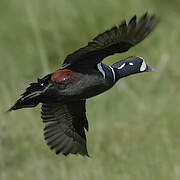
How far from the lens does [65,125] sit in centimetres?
457

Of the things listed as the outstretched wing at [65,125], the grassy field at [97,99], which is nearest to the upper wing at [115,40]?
the outstretched wing at [65,125]

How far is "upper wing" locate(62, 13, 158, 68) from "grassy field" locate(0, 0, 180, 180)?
1.73 meters

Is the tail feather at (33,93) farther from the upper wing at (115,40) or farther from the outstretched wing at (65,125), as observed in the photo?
the outstretched wing at (65,125)

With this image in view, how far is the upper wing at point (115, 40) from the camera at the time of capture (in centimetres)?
392

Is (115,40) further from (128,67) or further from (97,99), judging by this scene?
(97,99)

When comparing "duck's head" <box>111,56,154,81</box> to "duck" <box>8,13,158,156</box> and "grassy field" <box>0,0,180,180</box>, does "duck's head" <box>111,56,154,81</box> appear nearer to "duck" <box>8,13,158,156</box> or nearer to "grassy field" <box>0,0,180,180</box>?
"duck" <box>8,13,158,156</box>

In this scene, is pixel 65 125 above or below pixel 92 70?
below

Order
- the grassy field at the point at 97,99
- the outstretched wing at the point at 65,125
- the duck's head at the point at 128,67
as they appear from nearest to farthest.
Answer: the duck's head at the point at 128,67, the outstretched wing at the point at 65,125, the grassy field at the point at 97,99

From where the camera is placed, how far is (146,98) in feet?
24.0

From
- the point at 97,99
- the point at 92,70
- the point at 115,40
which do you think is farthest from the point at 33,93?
the point at 97,99

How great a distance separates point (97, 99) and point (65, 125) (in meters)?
2.83

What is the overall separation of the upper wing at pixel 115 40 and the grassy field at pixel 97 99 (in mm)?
1735

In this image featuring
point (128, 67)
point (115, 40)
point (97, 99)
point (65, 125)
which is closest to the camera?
point (115, 40)

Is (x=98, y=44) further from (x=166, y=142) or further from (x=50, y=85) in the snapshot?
(x=166, y=142)
